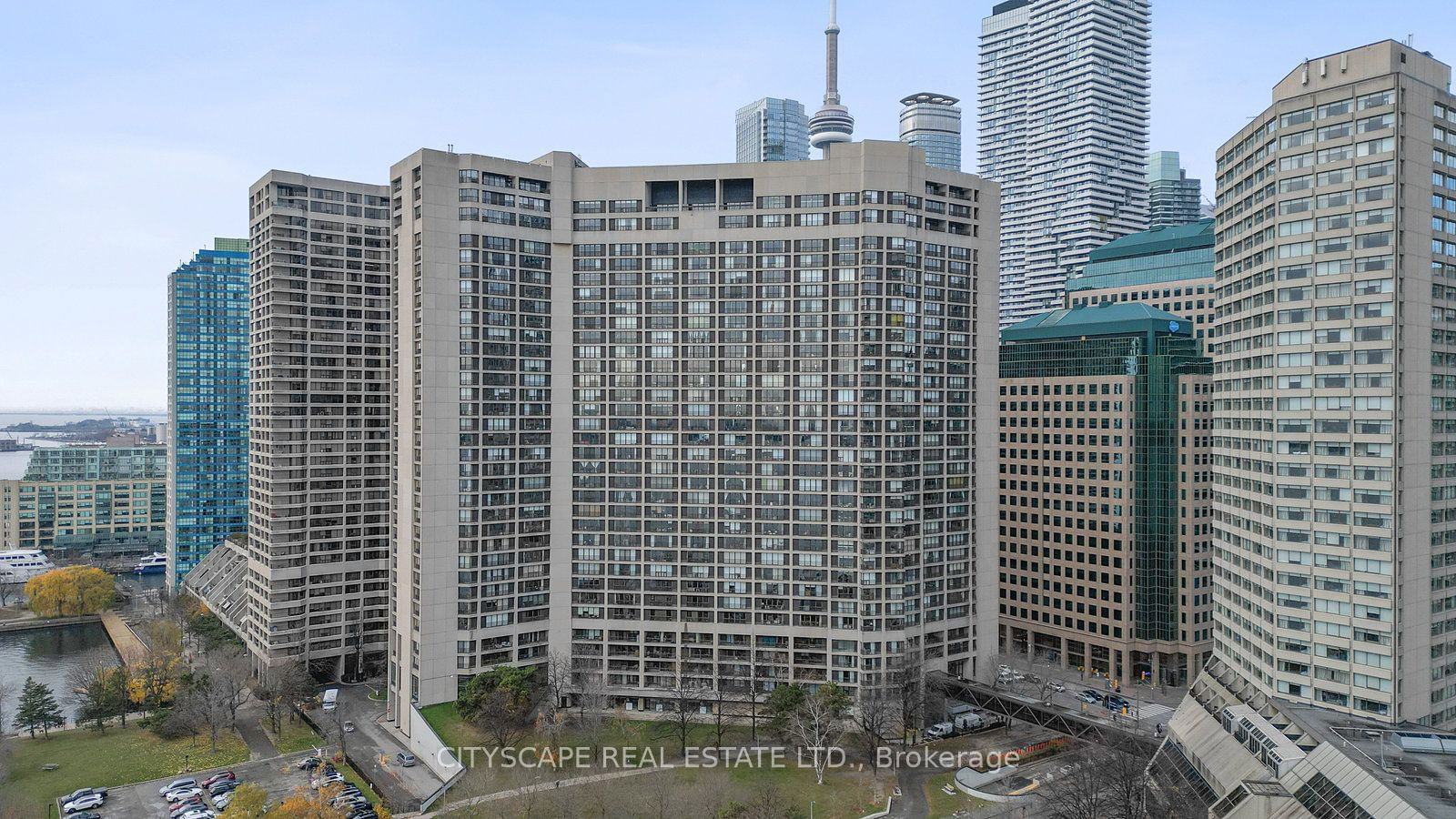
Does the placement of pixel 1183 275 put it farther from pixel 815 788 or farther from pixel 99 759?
pixel 99 759

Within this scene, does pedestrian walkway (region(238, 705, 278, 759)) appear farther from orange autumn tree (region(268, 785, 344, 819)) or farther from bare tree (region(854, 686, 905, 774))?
bare tree (region(854, 686, 905, 774))

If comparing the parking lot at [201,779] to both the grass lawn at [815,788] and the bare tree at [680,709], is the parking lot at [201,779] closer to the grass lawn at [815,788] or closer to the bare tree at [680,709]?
the bare tree at [680,709]

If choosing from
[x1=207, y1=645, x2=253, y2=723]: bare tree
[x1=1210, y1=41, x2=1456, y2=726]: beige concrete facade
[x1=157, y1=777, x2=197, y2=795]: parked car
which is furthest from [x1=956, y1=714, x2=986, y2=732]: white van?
[x1=207, y1=645, x2=253, y2=723]: bare tree

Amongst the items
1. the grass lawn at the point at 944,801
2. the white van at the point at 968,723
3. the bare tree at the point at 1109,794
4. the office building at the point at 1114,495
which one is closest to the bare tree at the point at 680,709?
the grass lawn at the point at 944,801

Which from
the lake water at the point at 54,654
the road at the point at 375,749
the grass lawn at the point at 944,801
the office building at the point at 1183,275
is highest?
the office building at the point at 1183,275

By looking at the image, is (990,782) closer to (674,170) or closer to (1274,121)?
(1274,121)

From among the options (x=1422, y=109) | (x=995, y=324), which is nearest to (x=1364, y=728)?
(x=1422, y=109)
